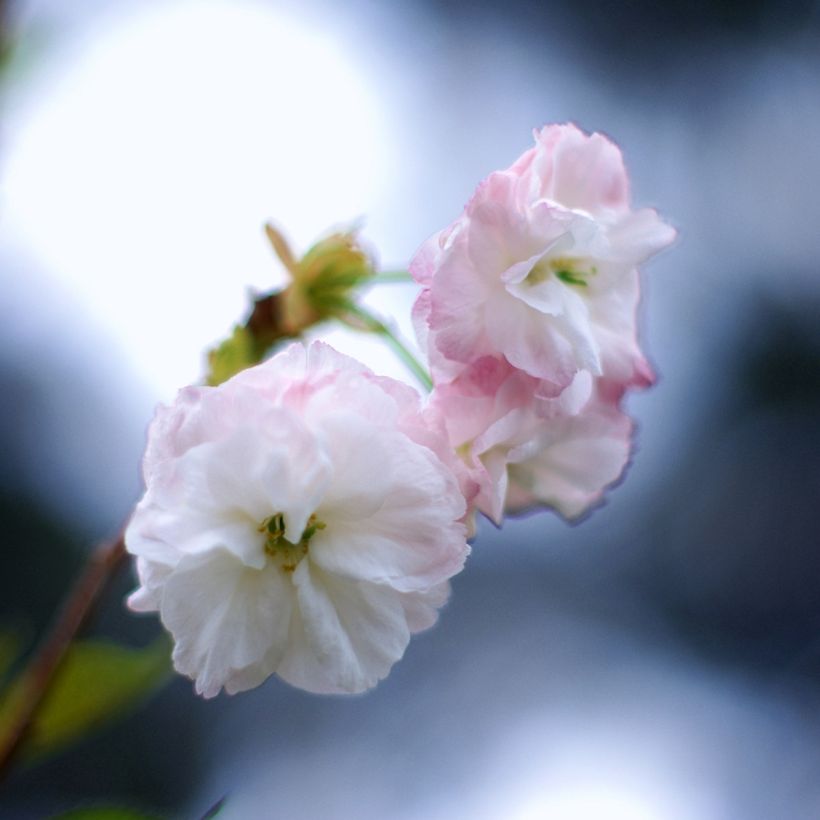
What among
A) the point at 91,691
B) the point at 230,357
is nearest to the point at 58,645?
the point at 91,691

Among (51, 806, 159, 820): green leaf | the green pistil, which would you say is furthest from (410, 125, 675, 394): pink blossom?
(51, 806, 159, 820): green leaf

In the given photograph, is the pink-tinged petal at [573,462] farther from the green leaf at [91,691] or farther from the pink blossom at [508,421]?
the green leaf at [91,691]

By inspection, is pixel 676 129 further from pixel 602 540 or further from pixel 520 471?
pixel 520 471

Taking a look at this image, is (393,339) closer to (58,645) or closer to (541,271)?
(541,271)

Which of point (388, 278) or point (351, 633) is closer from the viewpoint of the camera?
point (351, 633)

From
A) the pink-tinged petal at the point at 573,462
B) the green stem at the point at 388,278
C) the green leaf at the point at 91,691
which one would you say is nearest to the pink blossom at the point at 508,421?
the pink-tinged petal at the point at 573,462
